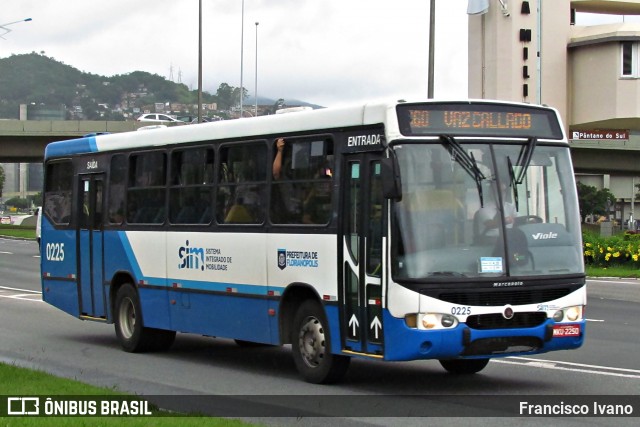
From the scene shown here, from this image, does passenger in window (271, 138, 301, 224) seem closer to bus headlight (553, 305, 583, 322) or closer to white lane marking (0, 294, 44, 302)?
bus headlight (553, 305, 583, 322)

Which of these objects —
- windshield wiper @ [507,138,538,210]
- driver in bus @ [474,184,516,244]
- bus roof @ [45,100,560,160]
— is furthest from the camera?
bus roof @ [45,100,560,160]

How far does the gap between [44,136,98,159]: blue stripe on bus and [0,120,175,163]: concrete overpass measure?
49.2 metres

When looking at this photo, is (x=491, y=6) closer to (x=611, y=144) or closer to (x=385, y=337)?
(x=611, y=144)

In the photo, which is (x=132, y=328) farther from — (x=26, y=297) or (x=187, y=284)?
(x=26, y=297)

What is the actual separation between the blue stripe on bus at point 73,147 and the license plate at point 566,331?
837 centimetres

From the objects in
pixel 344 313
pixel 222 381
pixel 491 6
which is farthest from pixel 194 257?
pixel 491 6

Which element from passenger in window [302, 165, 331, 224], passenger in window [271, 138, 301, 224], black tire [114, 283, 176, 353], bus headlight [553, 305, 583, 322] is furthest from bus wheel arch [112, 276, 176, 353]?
bus headlight [553, 305, 583, 322]

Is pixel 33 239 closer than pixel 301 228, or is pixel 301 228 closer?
pixel 301 228

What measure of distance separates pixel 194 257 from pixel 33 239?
49559 mm

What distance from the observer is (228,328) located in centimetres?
1409

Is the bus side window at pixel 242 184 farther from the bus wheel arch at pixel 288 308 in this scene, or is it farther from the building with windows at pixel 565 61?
the building with windows at pixel 565 61

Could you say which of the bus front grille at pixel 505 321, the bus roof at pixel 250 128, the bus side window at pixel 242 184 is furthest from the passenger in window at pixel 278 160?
the bus front grille at pixel 505 321

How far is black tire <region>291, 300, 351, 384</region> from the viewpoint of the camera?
483 inches

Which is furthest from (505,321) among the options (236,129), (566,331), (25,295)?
(25,295)
